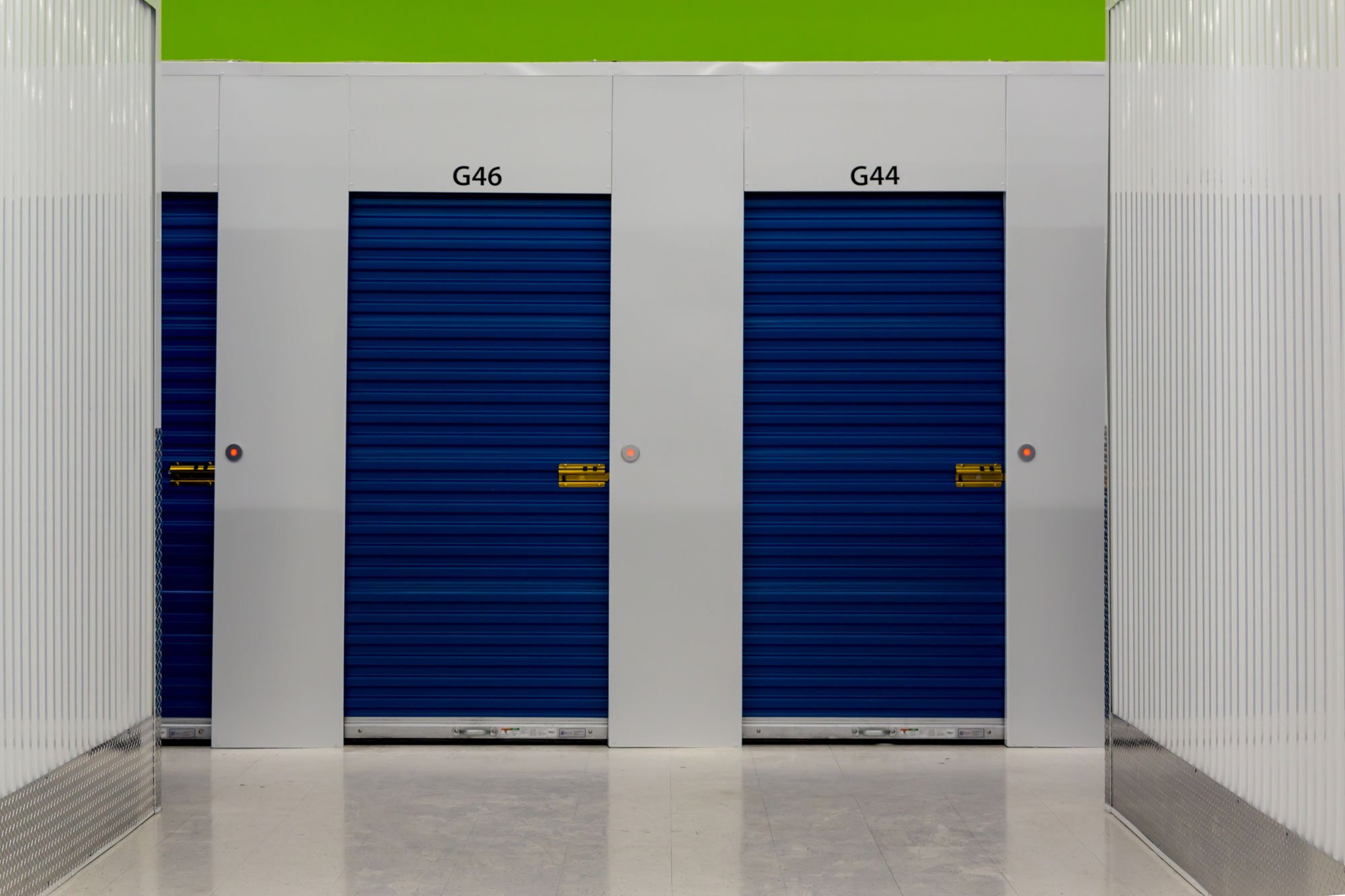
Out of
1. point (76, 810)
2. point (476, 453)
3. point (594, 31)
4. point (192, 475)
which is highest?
point (594, 31)

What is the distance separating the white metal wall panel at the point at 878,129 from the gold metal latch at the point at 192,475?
11.1ft

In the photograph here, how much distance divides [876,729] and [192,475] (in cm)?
406

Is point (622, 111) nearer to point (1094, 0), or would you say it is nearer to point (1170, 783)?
point (1094, 0)

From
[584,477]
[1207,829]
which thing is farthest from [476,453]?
[1207,829]

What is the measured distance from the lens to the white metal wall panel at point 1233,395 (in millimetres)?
3338

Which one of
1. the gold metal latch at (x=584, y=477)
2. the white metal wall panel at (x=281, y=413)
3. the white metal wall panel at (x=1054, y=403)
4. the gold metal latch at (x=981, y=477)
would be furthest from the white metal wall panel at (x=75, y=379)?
the white metal wall panel at (x=1054, y=403)

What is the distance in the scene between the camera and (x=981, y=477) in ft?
20.7

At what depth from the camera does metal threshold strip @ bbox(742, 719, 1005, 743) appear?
6273 mm

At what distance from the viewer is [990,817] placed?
500 centimetres

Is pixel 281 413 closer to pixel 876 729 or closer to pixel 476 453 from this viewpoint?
pixel 476 453

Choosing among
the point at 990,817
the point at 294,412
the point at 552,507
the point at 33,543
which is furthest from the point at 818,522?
the point at 33,543

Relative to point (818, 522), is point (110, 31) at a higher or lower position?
higher

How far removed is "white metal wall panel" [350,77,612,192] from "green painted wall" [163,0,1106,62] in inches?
8.6

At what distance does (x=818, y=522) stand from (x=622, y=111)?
252cm
